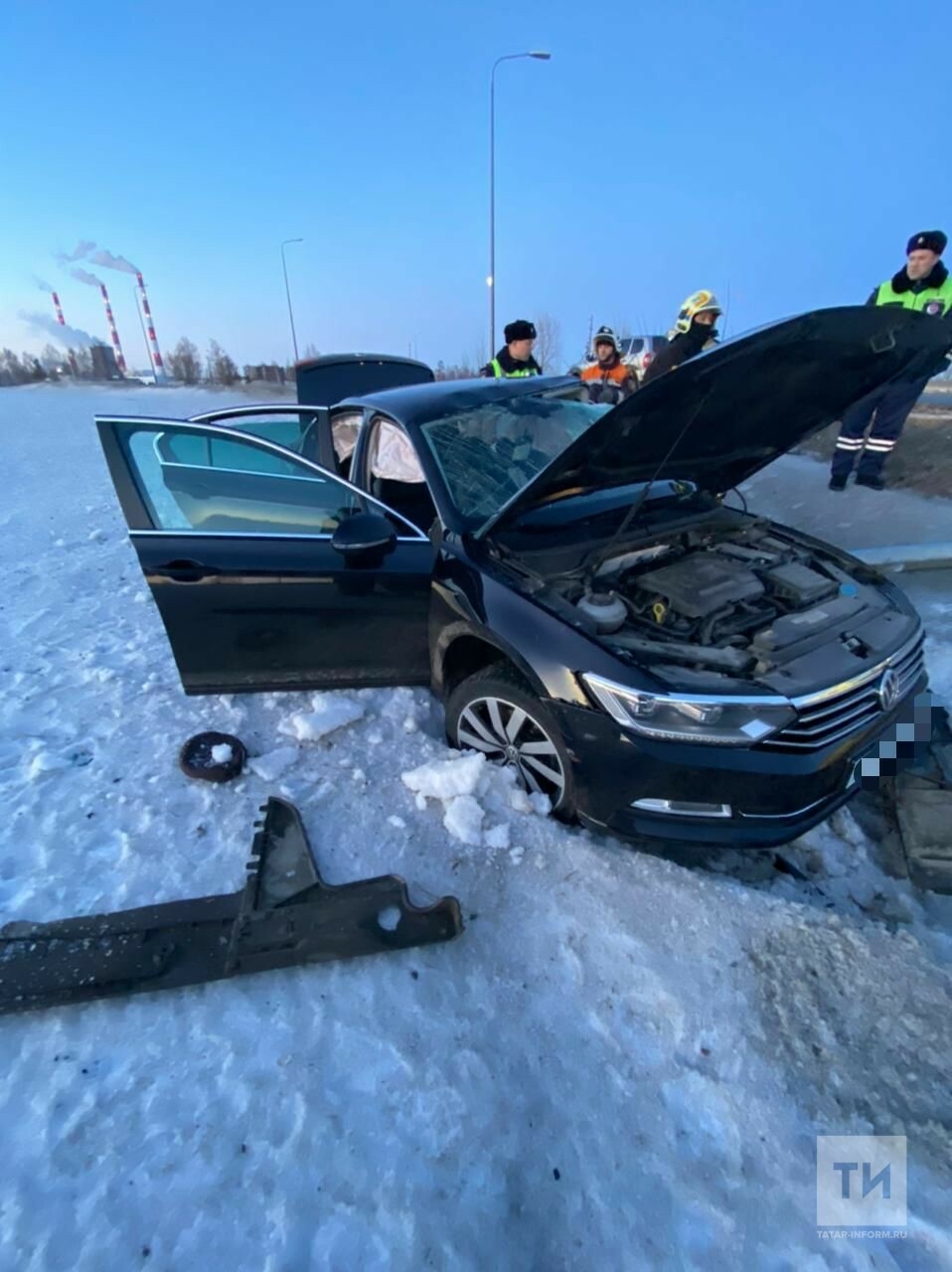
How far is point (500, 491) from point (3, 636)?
340 cm

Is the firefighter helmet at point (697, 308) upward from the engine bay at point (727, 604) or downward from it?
upward

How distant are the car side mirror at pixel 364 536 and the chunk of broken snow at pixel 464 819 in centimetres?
110

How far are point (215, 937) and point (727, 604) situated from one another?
216 cm

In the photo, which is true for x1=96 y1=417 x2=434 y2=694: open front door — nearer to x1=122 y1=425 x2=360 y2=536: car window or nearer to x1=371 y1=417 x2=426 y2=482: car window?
x1=122 y1=425 x2=360 y2=536: car window

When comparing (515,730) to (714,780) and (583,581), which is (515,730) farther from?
(714,780)

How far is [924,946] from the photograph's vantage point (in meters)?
1.96

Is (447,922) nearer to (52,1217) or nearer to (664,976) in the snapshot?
(664,976)

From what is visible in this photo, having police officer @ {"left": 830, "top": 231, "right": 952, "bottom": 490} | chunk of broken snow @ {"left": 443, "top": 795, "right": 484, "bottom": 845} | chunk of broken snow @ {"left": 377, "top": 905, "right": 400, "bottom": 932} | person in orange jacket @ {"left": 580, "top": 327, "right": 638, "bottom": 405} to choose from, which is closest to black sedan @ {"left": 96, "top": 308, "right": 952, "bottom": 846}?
chunk of broken snow @ {"left": 443, "top": 795, "right": 484, "bottom": 845}

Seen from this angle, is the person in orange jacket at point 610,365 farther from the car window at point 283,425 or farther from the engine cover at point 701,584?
the engine cover at point 701,584

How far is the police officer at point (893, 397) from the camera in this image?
499cm

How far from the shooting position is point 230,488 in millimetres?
3078

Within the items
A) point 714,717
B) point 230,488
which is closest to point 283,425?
point 230,488

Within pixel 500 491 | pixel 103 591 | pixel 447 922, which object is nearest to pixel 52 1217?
pixel 447 922

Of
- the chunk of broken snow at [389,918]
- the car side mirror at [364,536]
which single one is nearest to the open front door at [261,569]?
the car side mirror at [364,536]
